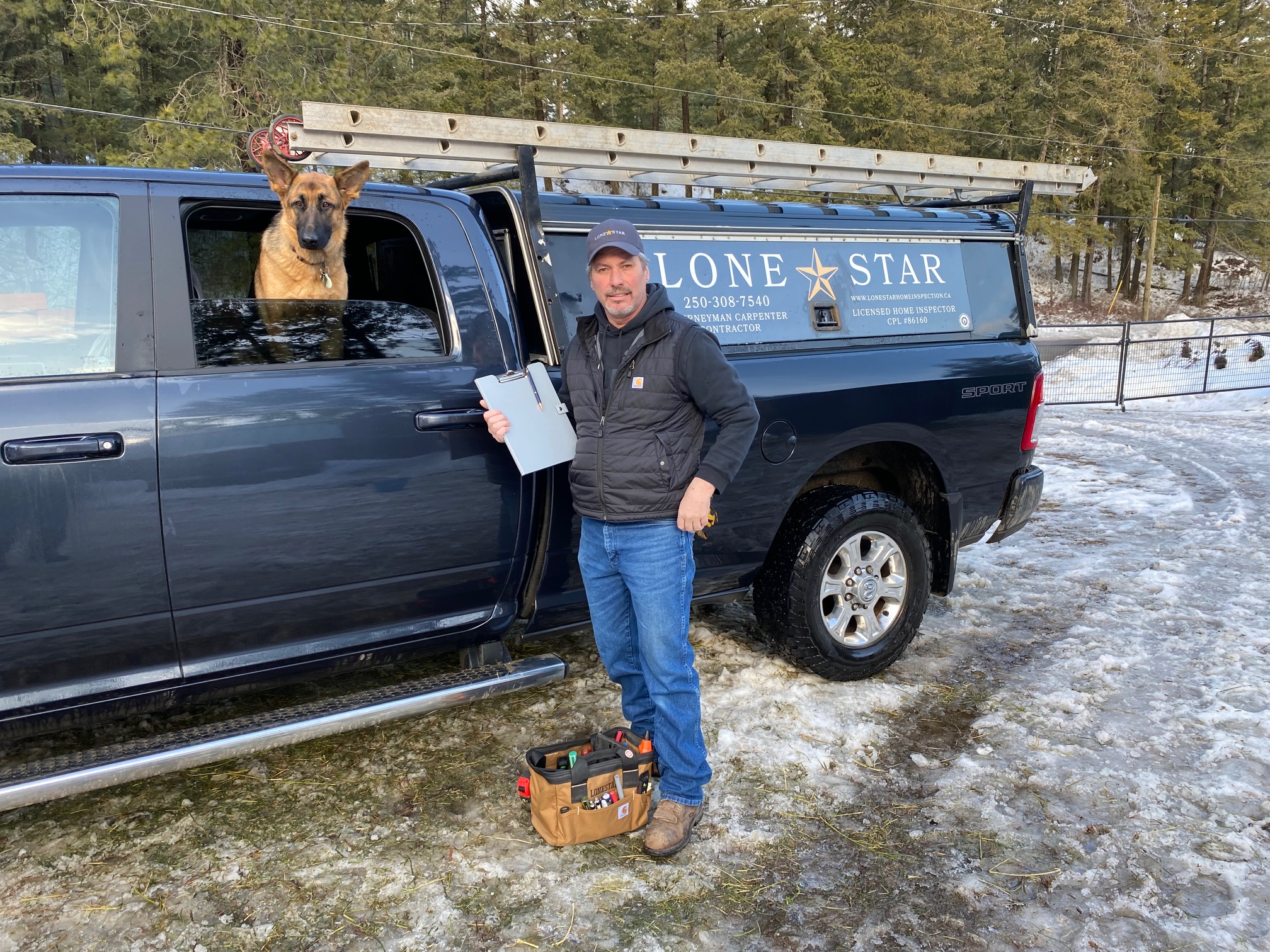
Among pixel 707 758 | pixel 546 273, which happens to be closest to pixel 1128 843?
pixel 707 758

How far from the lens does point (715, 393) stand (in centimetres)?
256

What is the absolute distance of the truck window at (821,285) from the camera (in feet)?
11.1

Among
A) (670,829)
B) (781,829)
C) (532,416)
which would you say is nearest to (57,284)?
(532,416)

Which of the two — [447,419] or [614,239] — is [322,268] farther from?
[614,239]

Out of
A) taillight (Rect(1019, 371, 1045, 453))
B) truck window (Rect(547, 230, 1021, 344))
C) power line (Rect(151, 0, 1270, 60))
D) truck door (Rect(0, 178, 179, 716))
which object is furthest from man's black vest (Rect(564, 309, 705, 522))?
power line (Rect(151, 0, 1270, 60))

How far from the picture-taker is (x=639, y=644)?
280 cm

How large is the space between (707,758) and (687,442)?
4.34 ft

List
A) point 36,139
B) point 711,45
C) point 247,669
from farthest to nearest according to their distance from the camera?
1. point 711,45
2. point 36,139
3. point 247,669

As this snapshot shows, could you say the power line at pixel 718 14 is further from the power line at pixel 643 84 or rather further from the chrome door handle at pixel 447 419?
the chrome door handle at pixel 447 419

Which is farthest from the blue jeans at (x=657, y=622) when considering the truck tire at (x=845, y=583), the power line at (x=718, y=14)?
the power line at (x=718, y=14)

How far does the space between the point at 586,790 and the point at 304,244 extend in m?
1.97

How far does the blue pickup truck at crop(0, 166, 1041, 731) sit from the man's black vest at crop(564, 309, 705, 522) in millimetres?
439

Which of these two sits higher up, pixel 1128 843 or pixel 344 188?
pixel 344 188

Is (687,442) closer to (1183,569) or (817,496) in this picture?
(817,496)
